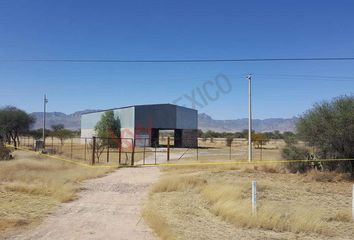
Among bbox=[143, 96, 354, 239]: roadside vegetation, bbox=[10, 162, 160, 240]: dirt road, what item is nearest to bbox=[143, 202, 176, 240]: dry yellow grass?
bbox=[143, 96, 354, 239]: roadside vegetation

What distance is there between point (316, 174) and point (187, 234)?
Answer: 17.4m

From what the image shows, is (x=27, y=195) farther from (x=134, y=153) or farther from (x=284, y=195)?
(x=134, y=153)

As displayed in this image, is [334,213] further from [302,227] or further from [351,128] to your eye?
[351,128]

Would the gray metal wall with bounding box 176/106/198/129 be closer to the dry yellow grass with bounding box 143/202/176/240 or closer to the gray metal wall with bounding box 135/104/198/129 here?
the gray metal wall with bounding box 135/104/198/129

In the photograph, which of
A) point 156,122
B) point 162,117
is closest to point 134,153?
point 156,122

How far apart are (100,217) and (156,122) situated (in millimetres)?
56465

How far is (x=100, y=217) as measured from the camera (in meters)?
12.3

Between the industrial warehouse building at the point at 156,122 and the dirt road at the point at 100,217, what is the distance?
44.1 m

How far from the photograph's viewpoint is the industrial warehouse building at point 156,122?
66.4m

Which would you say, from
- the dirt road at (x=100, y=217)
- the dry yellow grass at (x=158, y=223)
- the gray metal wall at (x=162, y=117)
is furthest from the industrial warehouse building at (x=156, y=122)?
the dry yellow grass at (x=158, y=223)

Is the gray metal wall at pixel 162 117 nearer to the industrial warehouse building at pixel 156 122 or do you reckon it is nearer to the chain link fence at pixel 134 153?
the industrial warehouse building at pixel 156 122

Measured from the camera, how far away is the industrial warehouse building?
218 ft

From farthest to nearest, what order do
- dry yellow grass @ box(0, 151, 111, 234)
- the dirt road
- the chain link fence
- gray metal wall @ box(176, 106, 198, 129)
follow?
gray metal wall @ box(176, 106, 198, 129), the chain link fence, dry yellow grass @ box(0, 151, 111, 234), the dirt road

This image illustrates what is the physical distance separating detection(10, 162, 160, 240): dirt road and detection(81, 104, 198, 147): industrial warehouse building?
44147 mm
